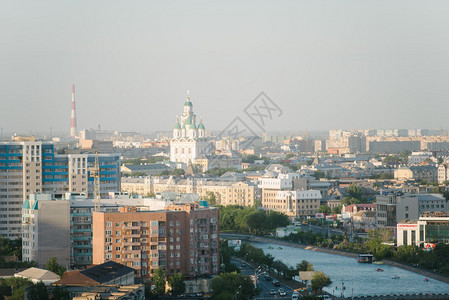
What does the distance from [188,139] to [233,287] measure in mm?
54599

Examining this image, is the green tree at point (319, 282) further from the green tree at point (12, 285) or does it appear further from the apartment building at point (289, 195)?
the apartment building at point (289, 195)

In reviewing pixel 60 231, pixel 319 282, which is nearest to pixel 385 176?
pixel 319 282

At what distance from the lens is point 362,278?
28.7 meters

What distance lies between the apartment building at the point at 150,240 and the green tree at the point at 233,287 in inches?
50.1

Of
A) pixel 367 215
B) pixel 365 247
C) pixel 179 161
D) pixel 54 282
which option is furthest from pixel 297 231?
pixel 179 161

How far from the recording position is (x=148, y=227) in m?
24.4

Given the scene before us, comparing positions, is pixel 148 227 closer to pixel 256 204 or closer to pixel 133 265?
pixel 133 265

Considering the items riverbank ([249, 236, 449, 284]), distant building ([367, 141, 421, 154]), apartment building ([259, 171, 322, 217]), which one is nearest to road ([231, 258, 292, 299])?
riverbank ([249, 236, 449, 284])

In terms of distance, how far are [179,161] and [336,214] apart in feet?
110

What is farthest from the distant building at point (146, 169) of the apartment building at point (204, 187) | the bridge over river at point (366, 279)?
the bridge over river at point (366, 279)

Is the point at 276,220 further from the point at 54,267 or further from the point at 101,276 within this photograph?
the point at 101,276

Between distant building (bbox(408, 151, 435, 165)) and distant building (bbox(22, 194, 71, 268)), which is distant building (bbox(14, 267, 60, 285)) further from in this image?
distant building (bbox(408, 151, 435, 165))

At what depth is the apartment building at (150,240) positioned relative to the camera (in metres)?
24.2

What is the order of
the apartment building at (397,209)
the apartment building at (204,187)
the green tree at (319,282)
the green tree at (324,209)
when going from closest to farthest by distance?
the green tree at (319,282), the apartment building at (397,209), the green tree at (324,209), the apartment building at (204,187)
